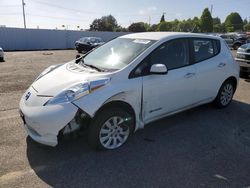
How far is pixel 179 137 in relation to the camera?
4562 mm

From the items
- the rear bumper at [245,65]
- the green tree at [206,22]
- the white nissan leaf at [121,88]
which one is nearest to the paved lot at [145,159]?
the white nissan leaf at [121,88]

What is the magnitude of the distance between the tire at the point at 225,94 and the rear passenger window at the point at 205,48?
2.61 ft

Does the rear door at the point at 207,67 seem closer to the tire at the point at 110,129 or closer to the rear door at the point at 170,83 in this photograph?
the rear door at the point at 170,83

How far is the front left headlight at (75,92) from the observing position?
354 cm

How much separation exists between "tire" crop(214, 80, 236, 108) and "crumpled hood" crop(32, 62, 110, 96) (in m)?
3.06

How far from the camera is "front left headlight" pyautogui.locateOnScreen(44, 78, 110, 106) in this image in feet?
11.6

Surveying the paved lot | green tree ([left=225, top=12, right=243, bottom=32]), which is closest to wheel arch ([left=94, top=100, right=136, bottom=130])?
the paved lot

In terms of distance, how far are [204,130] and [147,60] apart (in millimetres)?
1732

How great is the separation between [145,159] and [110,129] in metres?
0.65

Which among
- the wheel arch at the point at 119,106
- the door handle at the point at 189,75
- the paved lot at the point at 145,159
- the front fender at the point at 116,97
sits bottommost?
the paved lot at the point at 145,159

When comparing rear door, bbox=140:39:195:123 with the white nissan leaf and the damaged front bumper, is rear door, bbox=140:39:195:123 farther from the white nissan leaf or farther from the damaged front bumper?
the damaged front bumper

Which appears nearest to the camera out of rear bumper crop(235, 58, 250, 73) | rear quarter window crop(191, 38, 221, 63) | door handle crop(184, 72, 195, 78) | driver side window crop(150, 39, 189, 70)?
driver side window crop(150, 39, 189, 70)

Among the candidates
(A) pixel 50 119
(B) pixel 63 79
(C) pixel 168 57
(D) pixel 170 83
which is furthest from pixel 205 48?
(A) pixel 50 119

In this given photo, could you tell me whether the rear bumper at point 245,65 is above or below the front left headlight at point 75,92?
below
